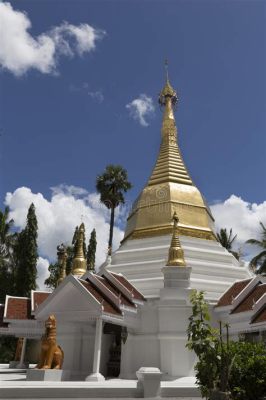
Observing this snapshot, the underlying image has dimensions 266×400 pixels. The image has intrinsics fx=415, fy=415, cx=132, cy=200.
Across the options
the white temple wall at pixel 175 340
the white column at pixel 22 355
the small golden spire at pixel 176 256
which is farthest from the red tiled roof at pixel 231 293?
the white column at pixel 22 355

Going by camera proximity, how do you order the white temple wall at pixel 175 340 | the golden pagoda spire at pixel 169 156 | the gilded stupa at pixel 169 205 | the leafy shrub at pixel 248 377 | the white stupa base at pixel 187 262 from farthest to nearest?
the golden pagoda spire at pixel 169 156 → the gilded stupa at pixel 169 205 → the white stupa base at pixel 187 262 → the white temple wall at pixel 175 340 → the leafy shrub at pixel 248 377

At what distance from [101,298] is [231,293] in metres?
6.11

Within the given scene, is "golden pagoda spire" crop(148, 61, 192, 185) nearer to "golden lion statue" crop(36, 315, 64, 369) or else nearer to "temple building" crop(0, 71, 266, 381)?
"temple building" crop(0, 71, 266, 381)

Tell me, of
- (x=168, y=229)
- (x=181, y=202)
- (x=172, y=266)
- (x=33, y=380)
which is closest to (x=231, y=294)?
(x=172, y=266)

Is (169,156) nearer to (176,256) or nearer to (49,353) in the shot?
(176,256)

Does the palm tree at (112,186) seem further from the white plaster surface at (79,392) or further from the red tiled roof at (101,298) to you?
the white plaster surface at (79,392)

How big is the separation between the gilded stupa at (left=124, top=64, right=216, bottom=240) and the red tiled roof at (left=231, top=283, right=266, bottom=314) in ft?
19.3

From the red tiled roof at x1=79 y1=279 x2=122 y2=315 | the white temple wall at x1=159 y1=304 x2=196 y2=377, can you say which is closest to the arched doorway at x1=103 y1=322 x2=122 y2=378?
the red tiled roof at x1=79 y1=279 x2=122 y2=315

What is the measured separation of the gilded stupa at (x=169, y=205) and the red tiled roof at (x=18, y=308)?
703 centimetres

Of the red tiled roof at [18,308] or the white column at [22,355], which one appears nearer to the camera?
the red tiled roof at [18,308]

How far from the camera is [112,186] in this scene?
3703cm

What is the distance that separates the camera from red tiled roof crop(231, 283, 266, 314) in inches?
669

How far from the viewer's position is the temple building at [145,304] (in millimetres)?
16641

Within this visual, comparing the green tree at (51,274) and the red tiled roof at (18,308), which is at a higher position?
the green tree at (51,274)
